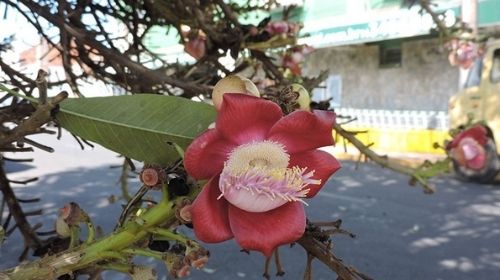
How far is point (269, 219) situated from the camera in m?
0.68

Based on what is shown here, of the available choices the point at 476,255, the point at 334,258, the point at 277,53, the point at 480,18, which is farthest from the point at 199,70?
the point at 480,18

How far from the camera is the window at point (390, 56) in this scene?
1286 centimetres

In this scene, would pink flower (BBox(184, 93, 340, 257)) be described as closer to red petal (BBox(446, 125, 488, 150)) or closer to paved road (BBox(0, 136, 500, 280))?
red petal (BBox(446, 125, 488, 150))

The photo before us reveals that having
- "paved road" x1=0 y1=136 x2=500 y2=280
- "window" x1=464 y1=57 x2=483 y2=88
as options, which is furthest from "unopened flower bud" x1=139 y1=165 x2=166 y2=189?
"window" x1=464 y1=57 x2=483 y2=88

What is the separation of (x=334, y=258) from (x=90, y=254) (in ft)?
1.07

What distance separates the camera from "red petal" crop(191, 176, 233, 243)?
641 millimetres

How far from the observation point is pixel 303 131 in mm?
671

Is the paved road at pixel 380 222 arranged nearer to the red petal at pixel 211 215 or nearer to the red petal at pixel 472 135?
the red petal at pixel 472 135

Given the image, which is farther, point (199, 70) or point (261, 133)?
point (199, 70)

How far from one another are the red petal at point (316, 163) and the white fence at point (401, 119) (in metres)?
10.6

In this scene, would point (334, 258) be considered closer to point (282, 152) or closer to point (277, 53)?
point (282, 152)

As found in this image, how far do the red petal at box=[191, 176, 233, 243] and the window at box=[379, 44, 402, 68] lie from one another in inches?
498

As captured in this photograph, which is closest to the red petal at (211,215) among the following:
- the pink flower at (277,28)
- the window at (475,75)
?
the pink flower at (277,28)

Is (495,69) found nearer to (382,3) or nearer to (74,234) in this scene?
(382,3)
